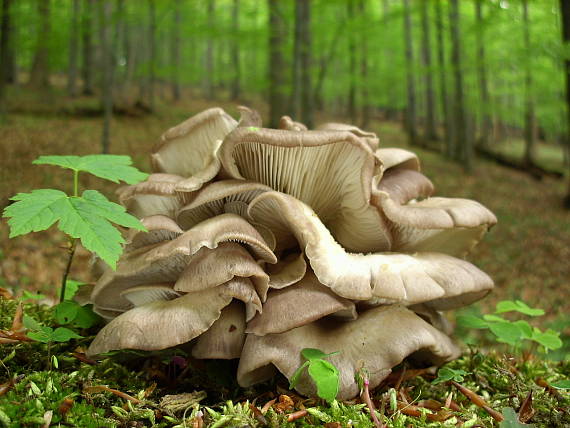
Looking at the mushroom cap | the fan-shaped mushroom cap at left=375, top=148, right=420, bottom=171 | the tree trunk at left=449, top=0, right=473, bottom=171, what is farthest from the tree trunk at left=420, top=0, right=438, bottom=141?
the mushroom cap

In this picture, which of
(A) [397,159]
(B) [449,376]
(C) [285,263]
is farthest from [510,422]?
(A) [397,159]

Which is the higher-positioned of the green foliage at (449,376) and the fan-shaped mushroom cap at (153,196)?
the fan-shaped mushroom cap at (153,196)

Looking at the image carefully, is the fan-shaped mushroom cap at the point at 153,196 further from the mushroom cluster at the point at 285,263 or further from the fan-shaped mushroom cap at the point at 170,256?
the fan-shaped mushroom cap at the point at 170,256

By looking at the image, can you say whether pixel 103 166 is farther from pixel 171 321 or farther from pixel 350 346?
pixel 350 346

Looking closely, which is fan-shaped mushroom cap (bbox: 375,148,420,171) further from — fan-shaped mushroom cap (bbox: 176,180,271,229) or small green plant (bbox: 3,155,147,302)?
small green plant (bbox: 3,155,147,302)

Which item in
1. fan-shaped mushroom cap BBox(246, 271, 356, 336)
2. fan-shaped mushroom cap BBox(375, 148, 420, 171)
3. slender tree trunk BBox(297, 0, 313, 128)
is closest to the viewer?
fan-shaped mushroom cap BBox(246, 271, 356, 336)

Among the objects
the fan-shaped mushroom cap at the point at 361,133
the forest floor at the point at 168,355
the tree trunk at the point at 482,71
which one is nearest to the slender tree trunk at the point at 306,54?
the forest floor at the point at 168,355
